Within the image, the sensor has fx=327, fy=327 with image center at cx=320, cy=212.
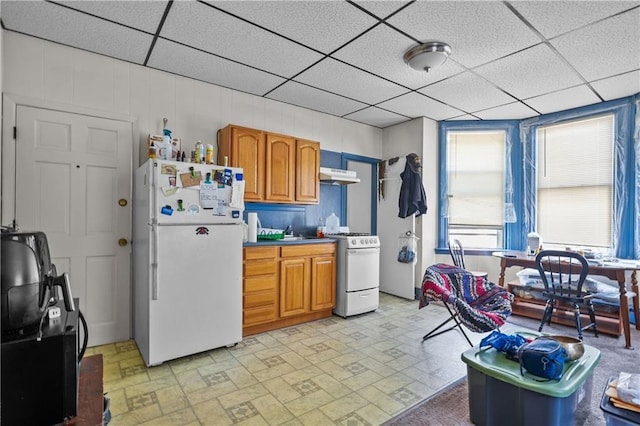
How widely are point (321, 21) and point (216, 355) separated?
275 centimetres

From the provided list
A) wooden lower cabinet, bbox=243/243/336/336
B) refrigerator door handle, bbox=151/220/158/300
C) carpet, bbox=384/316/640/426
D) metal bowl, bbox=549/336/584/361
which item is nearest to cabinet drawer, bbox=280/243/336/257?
wooden lower cabinet, bbox=243/243/336/336

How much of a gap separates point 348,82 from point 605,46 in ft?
6.98

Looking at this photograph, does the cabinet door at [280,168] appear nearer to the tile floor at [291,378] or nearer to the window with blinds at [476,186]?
the tile floor at [291,378]

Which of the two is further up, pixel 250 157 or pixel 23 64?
pixel 23 64

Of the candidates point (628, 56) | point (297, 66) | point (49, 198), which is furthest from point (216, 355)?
point (628, 56)

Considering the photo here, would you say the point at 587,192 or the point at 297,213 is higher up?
the point at 587,192

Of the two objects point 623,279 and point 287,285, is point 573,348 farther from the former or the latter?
point 287,285

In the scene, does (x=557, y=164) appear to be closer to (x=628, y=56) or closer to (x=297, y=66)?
(x=628, y=56)

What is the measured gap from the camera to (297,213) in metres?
4.14

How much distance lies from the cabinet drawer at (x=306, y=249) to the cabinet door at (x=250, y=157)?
62cm

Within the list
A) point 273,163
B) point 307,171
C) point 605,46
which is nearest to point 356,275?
point 307,171

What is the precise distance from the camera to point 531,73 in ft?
10.2

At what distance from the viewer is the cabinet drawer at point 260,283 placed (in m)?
3.15

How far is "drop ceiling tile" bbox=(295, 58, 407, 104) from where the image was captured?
3.09m
